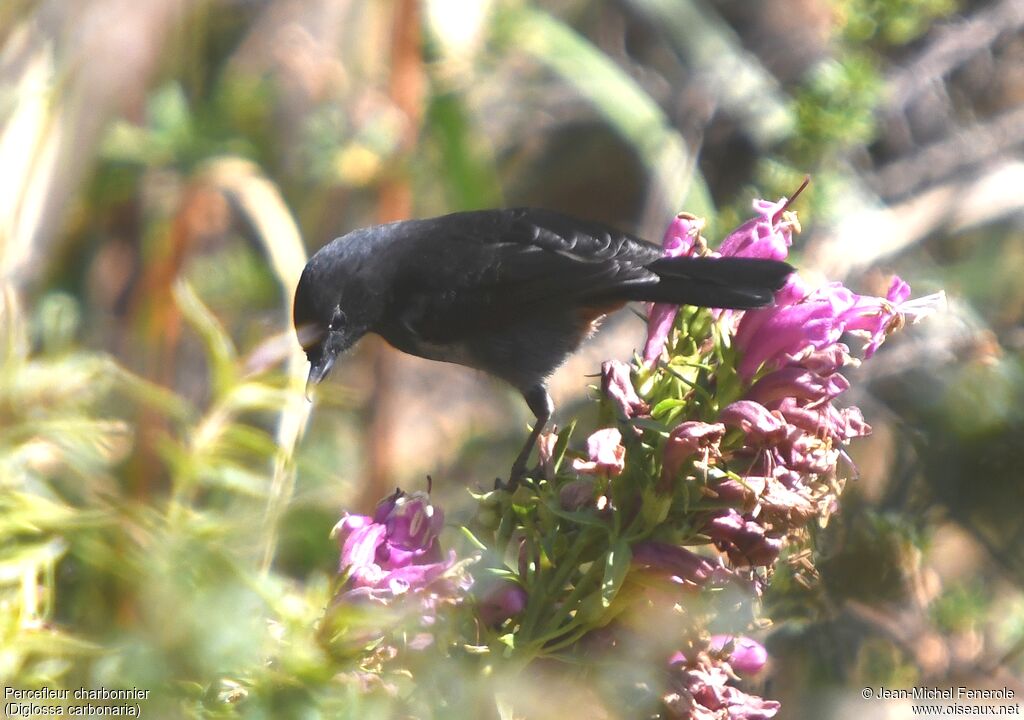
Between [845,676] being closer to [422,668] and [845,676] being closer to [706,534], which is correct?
[706,534]

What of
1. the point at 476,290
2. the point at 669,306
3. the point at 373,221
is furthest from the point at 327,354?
the point at 373,221

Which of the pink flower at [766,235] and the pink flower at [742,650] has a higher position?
the pink flower at [766,235]

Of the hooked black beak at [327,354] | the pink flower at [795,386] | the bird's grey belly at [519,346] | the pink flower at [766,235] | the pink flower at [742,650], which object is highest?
the pink flower at [766,235]

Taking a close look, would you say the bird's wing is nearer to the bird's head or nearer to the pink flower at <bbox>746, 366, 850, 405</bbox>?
the bird's head

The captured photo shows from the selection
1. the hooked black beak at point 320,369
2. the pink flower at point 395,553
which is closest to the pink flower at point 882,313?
the pink flower at point 395,553

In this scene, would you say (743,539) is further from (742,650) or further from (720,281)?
(720,281)

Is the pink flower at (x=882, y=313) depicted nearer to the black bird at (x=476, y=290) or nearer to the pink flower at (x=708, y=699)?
the pink flower at (x=708, y=699)

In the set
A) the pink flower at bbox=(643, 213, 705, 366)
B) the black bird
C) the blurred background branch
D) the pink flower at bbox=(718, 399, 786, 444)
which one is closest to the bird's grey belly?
the black bird

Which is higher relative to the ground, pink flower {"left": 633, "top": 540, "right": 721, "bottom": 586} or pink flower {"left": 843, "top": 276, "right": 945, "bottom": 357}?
pink flower {"left": 843, "top": 276, "right": 945, "bottom": 357}
